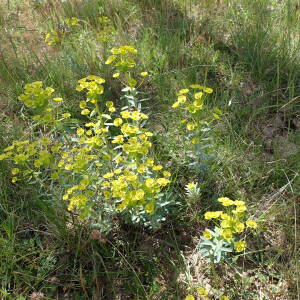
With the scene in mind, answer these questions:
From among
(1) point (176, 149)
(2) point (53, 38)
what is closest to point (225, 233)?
(1) point (176, 149)

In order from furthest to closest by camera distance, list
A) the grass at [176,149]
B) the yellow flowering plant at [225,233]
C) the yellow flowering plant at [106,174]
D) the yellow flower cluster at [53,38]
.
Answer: the yellow flower cluster at [53,38] → the grass at [176,149] → the yellow flowering plant at [106,174] → the yellow flowering plant at [225,233]

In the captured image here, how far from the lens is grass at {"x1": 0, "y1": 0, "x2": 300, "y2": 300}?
6.27 feet

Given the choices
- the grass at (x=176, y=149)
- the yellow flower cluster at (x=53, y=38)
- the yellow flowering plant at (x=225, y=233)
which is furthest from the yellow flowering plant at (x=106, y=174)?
the yellow flower cluster at (x=53, y=38)

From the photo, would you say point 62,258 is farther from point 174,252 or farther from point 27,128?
point 27,128

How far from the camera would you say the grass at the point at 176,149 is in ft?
6.27

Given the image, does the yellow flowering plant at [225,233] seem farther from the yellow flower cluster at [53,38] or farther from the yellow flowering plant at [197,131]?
the yellow flower cluster at [53,38]

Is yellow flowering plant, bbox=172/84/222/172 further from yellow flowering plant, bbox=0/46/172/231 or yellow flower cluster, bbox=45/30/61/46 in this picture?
yellow flower cluster, bbox=45/30/61/46

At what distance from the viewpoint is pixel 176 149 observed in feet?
8.04

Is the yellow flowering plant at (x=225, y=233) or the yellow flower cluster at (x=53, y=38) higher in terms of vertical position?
the yellow flower cluster at (x=53, y=38)

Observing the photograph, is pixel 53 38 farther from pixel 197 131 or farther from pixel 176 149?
pixel 197 131

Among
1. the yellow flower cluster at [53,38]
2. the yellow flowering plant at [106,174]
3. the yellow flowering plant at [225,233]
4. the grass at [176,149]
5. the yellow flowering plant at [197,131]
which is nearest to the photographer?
the yellow flowering plant at [225,233]

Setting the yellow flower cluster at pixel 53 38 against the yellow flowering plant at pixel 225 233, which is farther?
the yellow flower cluster at pixel 53 38

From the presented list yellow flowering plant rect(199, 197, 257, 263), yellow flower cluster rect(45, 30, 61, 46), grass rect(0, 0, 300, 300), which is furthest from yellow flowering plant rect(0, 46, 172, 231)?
yellow flower cluster rect(45, 30, 61, 46)

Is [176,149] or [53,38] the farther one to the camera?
[53,38]
